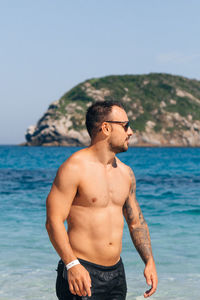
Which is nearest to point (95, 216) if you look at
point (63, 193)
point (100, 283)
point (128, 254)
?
point (63, 193)

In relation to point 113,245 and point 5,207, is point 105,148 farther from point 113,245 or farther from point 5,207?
point 5,207

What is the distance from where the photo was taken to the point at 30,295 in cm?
621

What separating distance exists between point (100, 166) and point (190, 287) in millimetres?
3990

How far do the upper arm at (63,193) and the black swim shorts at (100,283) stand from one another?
1.18 ft

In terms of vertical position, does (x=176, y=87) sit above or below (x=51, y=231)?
below

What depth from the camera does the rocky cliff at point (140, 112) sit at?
157250mm

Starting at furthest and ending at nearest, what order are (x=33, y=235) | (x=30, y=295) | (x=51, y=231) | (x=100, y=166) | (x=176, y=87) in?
(x=176, y=87)
(x=33, y=235)
(x=30, y=295)
(x=100, y=166)
(x=51, y=231)

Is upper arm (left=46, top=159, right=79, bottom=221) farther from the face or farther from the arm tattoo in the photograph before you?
the arm tattoo

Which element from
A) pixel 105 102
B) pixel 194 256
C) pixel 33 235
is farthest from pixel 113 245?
pixel 33 235

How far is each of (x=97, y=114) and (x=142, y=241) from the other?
3.44 ft

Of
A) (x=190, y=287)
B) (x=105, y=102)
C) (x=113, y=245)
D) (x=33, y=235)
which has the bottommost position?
(x=33, y=235)

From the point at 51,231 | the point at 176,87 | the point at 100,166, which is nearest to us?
the point at 51,231

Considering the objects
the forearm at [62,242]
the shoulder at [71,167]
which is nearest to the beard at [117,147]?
the shoulder at [71,167]

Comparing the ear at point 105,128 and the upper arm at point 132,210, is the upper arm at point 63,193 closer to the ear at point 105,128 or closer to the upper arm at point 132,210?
the ear at point 105,128
